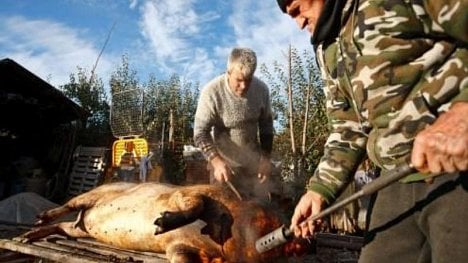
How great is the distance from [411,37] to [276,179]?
4033 mm

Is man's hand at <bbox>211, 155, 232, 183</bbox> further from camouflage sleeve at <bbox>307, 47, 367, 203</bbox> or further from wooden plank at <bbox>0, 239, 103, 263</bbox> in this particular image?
camouflage sleeve at <bbox>307, 47, 367, 203</bbox>

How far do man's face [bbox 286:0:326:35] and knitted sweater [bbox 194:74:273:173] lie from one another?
3.01 metres

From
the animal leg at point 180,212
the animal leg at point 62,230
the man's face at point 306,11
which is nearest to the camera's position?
the man's face at point 306,11

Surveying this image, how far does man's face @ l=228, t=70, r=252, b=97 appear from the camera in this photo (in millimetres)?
5031

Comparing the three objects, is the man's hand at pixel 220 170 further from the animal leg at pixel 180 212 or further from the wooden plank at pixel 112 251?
the wooden plank at pixel 112 251

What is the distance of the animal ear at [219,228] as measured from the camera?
4090mm

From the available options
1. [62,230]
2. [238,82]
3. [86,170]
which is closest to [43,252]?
[62,230]

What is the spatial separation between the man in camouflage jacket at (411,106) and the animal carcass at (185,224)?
214 cm

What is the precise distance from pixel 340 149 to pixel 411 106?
1.55 ft

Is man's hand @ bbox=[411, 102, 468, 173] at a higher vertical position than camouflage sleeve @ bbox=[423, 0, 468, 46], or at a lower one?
lower

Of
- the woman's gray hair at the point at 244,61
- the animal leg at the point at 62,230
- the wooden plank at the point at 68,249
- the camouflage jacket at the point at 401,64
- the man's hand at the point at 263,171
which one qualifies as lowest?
the wooden plank at the point at 68,249

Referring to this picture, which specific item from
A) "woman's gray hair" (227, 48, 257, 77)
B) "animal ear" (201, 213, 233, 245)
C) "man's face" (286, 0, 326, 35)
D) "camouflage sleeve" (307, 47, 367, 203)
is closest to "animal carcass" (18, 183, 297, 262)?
"animal ear" (201, 213, 233, 245)

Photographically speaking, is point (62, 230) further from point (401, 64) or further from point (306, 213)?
point (401, 64)

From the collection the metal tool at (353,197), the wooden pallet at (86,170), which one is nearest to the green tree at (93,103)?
the wooden pallet at (86,170)
